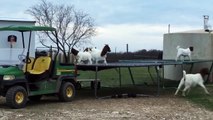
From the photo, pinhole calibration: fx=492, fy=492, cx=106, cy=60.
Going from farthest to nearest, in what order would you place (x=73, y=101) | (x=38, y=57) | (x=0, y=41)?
(x=0, y=41)
(x=73, y=101)
(x=38, y=57)

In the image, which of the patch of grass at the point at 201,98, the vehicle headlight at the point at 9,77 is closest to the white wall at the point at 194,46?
the patch of grass at the point at 201,98

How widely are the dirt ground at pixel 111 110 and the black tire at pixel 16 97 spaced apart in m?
0.19

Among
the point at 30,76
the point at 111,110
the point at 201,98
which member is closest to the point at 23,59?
the point at 30,76

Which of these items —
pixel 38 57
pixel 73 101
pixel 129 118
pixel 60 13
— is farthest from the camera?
pixel 60 13

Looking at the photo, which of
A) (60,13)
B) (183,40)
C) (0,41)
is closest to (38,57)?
(0,41)

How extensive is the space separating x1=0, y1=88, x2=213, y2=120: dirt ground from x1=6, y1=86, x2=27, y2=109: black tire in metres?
0.19

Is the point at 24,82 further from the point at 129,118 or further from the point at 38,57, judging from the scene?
the point at 129,118

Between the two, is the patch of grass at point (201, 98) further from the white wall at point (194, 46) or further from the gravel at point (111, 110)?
the white wall at point (194, 46)

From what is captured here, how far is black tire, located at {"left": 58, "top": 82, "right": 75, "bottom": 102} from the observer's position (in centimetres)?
1530

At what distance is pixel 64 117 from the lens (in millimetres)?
12094

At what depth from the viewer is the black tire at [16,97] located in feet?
43.7

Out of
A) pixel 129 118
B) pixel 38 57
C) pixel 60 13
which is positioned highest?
pixel 60 13

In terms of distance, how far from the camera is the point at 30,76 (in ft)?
47.0

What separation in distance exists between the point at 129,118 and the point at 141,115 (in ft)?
2.01
